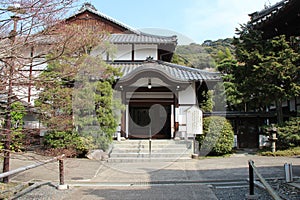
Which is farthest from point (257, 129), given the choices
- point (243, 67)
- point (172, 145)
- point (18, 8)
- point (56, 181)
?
point (18, 8)

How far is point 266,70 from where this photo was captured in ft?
37.6

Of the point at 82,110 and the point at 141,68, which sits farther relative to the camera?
the point at 141,68

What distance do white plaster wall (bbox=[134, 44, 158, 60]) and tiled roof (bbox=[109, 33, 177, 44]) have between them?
0.35m

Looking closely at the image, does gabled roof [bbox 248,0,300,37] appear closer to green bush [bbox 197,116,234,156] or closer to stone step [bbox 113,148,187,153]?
green bush [bbox 197,116,234,156]

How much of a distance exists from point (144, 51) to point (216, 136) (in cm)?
778

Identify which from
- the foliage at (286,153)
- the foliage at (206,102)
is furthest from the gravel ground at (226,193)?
the foliage at (206,102)

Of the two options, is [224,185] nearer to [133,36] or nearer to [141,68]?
[141,68]

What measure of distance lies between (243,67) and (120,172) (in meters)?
8.07

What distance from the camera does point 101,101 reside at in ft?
35.8

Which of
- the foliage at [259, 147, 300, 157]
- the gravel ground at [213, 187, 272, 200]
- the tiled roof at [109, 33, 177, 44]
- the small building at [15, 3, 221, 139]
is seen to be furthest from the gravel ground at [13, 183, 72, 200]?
the tiled roof at [109, 33, 177, 44]

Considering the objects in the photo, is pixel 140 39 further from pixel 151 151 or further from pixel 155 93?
pixel 151 151

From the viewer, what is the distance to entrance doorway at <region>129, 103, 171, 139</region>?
562 inches

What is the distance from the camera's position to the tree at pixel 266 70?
11.4m

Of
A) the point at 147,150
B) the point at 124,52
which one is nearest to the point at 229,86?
the point at 124,52
